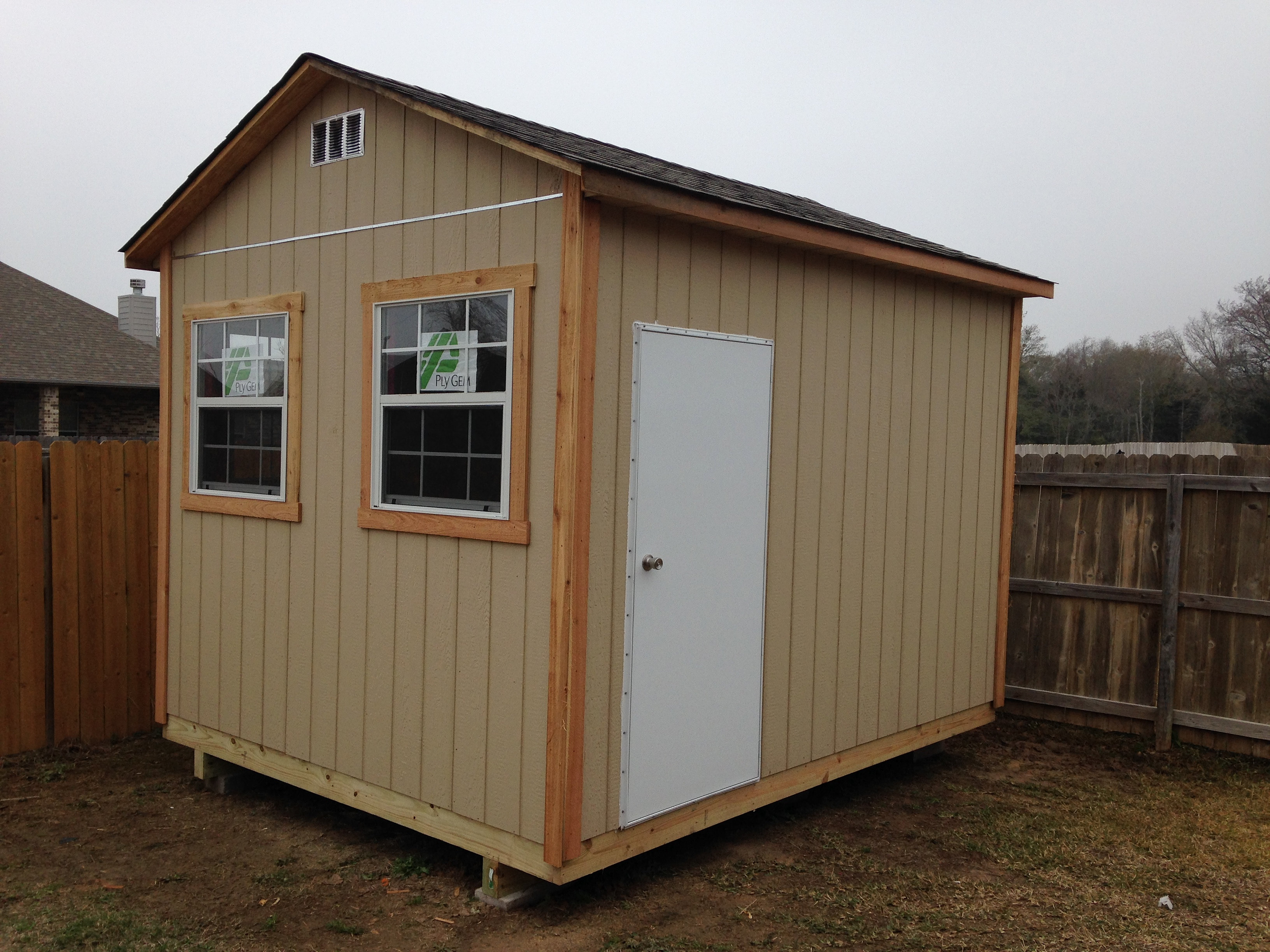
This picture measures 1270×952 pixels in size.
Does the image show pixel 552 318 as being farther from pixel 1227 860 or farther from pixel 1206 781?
pixel 1206 781

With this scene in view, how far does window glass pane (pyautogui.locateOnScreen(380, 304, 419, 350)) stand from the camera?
13.9ft

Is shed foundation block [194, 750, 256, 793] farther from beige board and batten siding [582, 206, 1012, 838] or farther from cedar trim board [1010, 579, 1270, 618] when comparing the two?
cedar trim board [1010, 579, 1270, 618]

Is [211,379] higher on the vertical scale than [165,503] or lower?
higher

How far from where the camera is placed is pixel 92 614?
19.2ft

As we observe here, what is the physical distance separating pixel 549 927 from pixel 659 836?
23.4 inches

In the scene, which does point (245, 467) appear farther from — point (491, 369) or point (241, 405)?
point (491, 369)

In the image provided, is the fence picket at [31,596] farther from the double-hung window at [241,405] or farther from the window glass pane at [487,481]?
the window glass pane at [487,481]

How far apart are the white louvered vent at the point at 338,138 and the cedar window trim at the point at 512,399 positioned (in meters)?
0.67

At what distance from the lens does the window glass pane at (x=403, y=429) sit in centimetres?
421

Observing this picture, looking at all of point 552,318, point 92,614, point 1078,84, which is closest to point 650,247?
point 552,318

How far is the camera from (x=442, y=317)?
4.15 m

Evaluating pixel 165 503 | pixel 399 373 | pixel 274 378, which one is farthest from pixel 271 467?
pixel 399 373

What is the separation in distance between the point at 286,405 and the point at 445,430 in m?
1.13

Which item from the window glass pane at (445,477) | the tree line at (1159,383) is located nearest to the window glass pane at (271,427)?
the window glass pane at (445,477)
